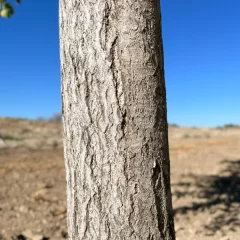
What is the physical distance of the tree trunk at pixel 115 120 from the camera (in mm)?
1834

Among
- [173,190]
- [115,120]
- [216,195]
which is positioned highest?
[115,120]

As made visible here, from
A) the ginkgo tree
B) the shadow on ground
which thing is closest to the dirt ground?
the shadow on ground

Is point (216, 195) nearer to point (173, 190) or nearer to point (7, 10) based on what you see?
point (173, 190)

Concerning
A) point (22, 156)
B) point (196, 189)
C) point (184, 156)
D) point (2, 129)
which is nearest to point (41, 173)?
point (22, 156)

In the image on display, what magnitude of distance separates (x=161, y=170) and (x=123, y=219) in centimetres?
27

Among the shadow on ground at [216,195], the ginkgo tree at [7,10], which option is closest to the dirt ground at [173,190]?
the shadow on ground at [216,195]

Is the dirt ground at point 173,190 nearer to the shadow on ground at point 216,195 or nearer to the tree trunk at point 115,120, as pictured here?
the shadow on ground at point 216,195

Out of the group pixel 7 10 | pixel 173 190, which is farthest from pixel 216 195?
pixel 7 10

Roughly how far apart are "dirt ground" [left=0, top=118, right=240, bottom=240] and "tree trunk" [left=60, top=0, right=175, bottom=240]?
2778 mm

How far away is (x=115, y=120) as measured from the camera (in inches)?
72.1

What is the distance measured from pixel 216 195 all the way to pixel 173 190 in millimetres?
696

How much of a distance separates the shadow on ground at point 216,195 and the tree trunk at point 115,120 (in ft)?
10.7

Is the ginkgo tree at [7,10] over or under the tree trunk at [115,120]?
over

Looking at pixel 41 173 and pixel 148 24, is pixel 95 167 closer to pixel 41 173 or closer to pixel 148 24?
pixel 148 24
